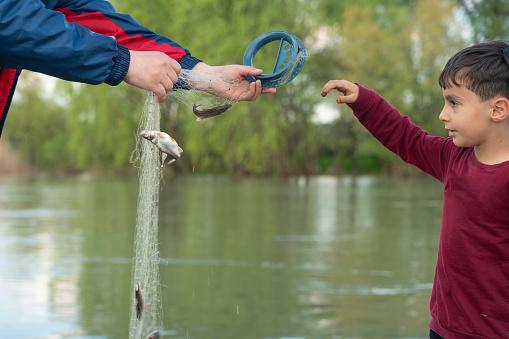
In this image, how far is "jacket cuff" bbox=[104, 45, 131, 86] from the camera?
225cm

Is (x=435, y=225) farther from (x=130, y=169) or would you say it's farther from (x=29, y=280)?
(x=130, y=169)

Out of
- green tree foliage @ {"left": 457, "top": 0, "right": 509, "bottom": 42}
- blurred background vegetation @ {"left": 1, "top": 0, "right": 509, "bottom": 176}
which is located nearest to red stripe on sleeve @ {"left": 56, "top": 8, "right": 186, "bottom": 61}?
green tree foliage @ {"left": 457, "top": 0, "right": 509, "bottom": 42}

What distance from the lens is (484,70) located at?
2.33 metres

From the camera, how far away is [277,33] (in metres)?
2.82

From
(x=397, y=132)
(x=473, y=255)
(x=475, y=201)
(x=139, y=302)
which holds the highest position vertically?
(x=397, y=132)

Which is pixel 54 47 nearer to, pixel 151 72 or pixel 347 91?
pixel 151 72

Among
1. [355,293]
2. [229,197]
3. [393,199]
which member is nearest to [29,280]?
[355,293]

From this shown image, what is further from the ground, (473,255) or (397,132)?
(397,132)

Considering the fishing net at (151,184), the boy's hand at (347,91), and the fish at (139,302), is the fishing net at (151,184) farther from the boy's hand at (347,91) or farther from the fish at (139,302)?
the boy's hand at (347,91)

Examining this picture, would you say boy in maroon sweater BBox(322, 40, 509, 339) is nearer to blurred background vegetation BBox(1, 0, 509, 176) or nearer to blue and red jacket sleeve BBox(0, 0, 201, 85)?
blue and red jacket sleeve BBox(0, 0, 201, 85)

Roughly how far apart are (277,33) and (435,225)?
8016 mm

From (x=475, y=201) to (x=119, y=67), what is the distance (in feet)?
4.18

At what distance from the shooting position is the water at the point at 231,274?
14.4 ft

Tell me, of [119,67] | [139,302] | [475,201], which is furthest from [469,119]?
→ [139,302]
